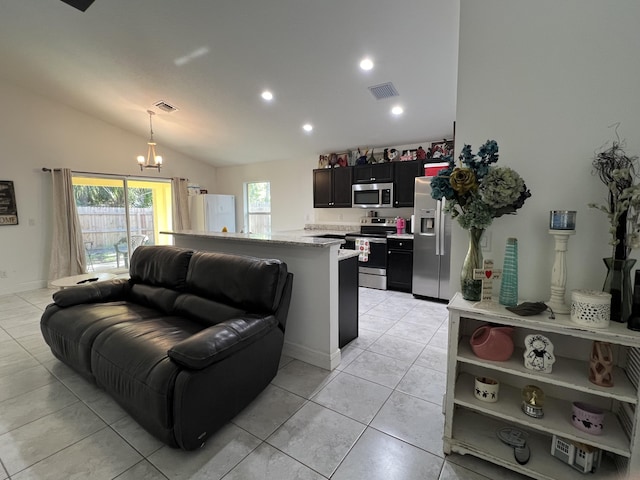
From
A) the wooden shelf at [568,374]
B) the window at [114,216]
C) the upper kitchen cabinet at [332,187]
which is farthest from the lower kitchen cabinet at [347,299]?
the window at [114,216]

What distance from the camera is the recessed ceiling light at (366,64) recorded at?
3091 millimetres

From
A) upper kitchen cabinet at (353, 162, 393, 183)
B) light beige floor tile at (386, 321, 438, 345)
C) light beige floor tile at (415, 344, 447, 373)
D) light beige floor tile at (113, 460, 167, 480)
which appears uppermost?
upper kitchen cabinet at (353, 162, 393, 183)

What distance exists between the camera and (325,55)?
3.12 meters

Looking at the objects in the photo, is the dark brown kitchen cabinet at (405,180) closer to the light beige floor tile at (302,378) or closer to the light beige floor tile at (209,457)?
the light beige floor tile at (302,378)

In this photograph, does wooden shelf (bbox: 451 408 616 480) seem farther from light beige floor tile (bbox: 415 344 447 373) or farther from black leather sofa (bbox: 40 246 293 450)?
black leather sofa (bbox: 40 246 293 450)

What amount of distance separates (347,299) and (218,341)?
4.84 feet

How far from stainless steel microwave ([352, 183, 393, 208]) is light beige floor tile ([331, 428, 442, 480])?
3701 mm

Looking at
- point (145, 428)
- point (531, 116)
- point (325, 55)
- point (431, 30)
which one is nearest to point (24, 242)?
point (145, 428)

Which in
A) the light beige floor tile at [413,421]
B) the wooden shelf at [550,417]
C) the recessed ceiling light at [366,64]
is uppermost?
the recessed ceiling light at [366,64]

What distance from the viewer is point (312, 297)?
2.55 m

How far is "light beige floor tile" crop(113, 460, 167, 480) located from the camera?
4.89 feet

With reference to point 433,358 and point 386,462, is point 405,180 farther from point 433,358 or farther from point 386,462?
point 386,462

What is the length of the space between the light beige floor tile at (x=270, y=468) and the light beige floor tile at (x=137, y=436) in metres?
0.52

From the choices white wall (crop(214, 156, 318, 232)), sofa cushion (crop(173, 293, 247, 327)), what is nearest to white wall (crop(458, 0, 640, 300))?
sofa cushion (crop(173, 293, 247, 327))
